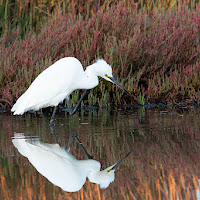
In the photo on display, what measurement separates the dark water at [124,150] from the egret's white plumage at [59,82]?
1.10 feet

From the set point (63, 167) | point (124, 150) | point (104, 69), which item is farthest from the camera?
point (104, 69)

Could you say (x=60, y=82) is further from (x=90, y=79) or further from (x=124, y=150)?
(x=124, y=150)

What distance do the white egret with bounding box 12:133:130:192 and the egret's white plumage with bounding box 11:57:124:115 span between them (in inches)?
58.2

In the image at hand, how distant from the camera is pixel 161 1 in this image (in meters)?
12.1

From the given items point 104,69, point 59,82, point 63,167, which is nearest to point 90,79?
point 104,69

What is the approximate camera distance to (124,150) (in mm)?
5355

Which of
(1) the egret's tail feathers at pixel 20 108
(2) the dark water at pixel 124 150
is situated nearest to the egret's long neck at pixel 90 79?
(2) the dark water at pixel 124 150

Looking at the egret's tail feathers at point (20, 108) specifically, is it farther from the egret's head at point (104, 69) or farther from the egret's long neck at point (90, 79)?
the egret's head at point (104, 69)

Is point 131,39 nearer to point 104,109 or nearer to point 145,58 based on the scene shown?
point 145,58

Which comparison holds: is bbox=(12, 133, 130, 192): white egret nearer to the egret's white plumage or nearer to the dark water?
the dark water

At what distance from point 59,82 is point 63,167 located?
2635mm

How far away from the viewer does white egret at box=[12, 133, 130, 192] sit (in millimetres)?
4223

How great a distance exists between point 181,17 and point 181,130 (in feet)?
14.4

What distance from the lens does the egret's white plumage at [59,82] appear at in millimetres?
7172
